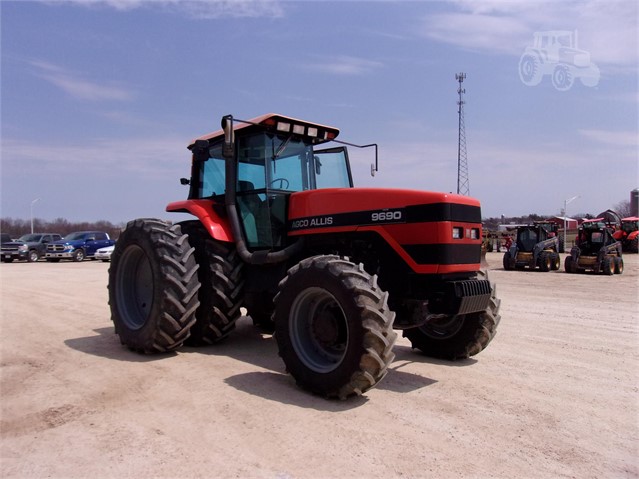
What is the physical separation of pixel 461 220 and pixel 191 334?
3452 mm

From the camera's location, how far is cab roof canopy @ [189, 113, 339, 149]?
5774 millimetres

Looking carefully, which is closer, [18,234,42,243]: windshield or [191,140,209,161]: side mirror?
[191,140,209,161]: side mirror

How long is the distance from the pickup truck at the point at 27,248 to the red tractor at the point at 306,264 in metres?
25.1

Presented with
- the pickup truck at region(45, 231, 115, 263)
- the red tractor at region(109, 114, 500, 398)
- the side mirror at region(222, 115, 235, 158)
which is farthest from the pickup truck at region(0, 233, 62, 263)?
the side mirror at region(222, 115, 235, 158)

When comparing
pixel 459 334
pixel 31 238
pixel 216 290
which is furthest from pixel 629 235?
pixel 31 238

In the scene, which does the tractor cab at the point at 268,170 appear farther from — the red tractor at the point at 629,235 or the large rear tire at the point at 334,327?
the red tractor at the point at 629,235

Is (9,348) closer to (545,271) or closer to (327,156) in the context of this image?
(327,156)

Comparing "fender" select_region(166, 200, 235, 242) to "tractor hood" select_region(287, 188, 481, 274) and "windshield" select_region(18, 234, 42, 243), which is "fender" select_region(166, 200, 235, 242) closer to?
"tractor hood" select_region(287, 188, 481, 274)

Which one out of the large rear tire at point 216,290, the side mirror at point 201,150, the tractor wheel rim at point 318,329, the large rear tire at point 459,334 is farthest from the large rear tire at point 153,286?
the large rear tire at point 459,334

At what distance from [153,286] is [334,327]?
2457mm

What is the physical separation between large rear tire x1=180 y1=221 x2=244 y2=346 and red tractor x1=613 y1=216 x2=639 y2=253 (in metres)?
32.5

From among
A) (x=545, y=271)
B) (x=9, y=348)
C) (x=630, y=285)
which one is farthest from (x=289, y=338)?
(x=545, y=271)

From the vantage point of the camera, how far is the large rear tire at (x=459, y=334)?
17.3 feet

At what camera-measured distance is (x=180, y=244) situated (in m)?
5.77
